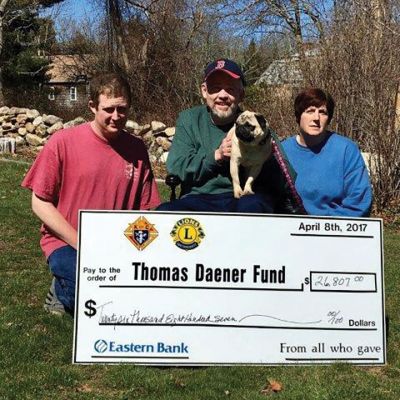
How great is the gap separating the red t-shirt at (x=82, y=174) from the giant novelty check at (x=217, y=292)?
0.57 m

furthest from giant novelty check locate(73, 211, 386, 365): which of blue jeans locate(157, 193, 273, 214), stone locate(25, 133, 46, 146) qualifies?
stone locate(25, 133, 46, 146)

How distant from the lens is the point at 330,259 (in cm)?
361

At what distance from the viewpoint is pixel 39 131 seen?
16516 millimetres

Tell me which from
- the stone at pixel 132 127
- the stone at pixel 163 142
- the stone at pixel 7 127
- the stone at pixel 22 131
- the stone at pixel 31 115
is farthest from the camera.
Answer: the stone at pixel 7 127

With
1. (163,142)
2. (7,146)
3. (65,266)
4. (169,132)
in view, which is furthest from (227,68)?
(7,146)

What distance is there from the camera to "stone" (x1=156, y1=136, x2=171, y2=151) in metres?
14.9

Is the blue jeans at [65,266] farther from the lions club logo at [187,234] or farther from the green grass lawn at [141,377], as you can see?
the lions club logo at [187,234]

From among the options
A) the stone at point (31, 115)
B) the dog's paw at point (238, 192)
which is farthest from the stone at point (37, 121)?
the dog's paw at point (238, 192)

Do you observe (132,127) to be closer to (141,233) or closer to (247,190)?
(247,190)

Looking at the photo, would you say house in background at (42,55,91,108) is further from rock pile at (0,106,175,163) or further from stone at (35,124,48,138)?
stone at (35,124,48,138)

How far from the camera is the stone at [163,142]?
14.9m

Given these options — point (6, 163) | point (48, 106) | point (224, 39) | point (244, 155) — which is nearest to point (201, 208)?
point (244, 155)

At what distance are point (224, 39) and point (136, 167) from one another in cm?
1784

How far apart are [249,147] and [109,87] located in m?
0.95
